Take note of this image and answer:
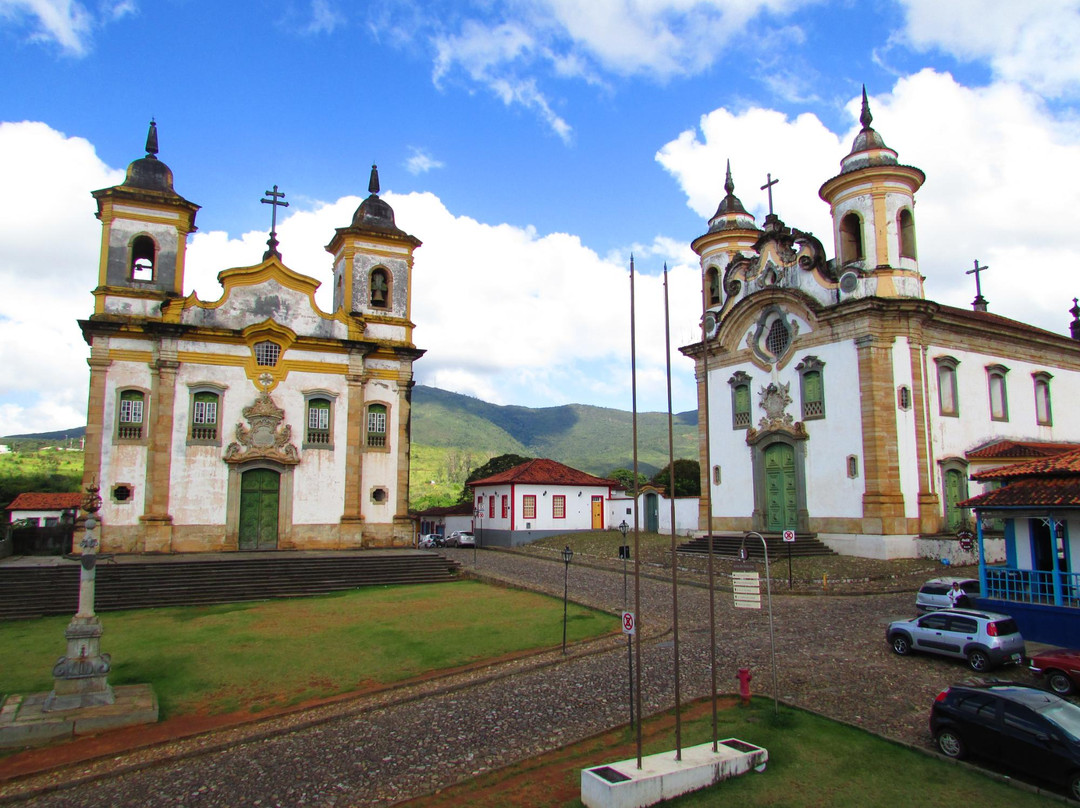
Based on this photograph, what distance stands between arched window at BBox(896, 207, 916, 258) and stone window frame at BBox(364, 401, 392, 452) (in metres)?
20.5

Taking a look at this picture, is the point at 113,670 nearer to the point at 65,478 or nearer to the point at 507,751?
the point at 507,751

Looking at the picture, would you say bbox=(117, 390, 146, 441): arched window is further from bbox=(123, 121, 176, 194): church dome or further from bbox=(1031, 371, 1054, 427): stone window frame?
bbox=(1031, 371, 1054, 427): stone window frame

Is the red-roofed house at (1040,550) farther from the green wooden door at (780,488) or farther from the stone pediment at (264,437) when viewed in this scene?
the stone pediment at (264,437)

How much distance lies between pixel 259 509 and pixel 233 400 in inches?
159

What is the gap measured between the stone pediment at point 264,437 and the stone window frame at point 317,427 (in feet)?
1.91

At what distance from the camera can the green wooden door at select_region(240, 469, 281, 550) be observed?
2586cm

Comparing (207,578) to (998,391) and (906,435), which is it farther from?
(998,391)

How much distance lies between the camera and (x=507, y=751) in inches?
363

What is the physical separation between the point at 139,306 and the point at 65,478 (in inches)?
2107

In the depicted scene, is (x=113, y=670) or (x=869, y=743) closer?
(x=869, y=743)

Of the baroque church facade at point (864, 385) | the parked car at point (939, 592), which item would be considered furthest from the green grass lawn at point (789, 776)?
the baroque church facade at point (864, 385)

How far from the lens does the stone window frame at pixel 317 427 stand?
88.7 feet

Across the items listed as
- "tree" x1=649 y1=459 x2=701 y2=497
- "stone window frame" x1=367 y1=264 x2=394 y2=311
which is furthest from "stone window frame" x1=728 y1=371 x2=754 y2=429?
"tree" x1=649 y1=459 x2=701 y2=497

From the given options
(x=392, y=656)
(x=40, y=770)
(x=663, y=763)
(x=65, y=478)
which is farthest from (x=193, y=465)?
(x=65, y=478)
